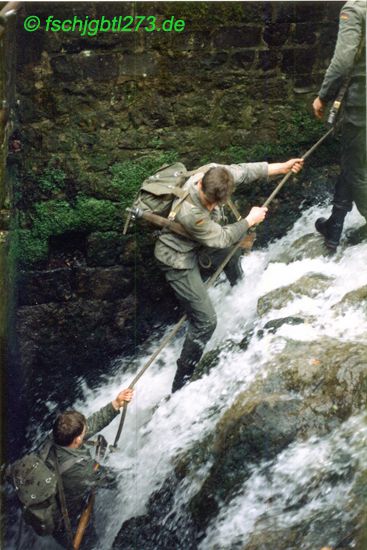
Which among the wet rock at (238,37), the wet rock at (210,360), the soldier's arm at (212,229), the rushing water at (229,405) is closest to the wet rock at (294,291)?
the rushing water at (229,405)

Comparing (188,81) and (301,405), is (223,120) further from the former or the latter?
(301,405)

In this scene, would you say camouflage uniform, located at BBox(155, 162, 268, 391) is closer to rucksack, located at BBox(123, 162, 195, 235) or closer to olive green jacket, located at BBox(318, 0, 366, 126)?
rucksack, located at BBox(123, 162, 195, 235)

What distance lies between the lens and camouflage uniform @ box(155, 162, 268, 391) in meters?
5.43

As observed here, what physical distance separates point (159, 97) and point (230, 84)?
0.55 metres

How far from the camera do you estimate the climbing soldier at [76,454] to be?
203 inches

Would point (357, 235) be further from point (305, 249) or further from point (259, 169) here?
point (259, 169)

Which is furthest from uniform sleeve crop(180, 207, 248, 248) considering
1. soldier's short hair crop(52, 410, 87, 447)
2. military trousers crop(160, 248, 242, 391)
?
soldier's short hair crop(52, 410, 87, 447)

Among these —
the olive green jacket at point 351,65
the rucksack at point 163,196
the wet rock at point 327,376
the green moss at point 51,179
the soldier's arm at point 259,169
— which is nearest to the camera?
the wet rock at point 327,376

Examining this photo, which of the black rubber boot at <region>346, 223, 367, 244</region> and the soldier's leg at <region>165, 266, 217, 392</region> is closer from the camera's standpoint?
the soldier's leg at <region>165, 266, 217, 392</region>

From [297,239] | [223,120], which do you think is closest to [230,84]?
[223,120]

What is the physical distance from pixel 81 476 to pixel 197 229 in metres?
1.71

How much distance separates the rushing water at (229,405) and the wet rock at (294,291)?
0.05 m

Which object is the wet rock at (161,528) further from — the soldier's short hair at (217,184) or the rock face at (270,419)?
the soldier's short hair at (217,184)

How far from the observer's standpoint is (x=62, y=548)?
5.48 meters
